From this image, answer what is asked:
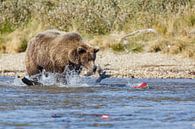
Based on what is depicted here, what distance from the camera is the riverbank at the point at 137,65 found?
1812 centimetres

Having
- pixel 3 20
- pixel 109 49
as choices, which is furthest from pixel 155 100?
pixel 3 20

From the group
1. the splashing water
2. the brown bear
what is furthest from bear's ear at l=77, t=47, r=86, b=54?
the splashing water

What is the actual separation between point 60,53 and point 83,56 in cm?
47

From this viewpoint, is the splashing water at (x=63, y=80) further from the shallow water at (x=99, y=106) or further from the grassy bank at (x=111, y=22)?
the grassy bank at (x=111, y=22)

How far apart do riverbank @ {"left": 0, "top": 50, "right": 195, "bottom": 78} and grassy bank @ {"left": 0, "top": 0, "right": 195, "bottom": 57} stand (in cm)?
46

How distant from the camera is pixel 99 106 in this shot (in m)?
11.7

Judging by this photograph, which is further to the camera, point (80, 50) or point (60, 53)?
point (60, 53)

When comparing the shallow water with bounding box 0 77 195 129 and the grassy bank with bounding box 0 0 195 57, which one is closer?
the shallow water with bounding box 0 77 195 129

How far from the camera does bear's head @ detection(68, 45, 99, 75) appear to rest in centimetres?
1528

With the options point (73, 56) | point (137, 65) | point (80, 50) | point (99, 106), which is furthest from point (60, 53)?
point (137, 65)

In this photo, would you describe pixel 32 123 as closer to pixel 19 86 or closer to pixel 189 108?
pixel 189 108

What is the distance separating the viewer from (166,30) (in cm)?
2211

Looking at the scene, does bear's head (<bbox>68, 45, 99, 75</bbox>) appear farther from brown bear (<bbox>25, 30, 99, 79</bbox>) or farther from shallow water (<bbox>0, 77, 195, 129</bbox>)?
shallow water (<bbox>0, 77, 195, 129</bbox>)

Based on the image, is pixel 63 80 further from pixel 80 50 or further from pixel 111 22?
pixel 111 22
